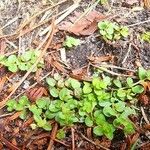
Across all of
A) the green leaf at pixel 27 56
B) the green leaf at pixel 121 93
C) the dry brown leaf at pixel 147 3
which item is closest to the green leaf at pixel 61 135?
the green leaf at pixel 121 93

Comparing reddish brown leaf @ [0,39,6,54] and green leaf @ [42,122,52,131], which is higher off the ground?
reddish brown leaf @ [0,39,6,54]

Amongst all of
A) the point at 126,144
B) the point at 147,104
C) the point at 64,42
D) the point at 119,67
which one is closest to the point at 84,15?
the point at 64,42

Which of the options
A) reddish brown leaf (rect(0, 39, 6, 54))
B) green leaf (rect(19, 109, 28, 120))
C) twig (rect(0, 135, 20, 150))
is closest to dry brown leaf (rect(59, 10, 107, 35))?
reddish brown leaf (rect(0, 39, 6, 54))

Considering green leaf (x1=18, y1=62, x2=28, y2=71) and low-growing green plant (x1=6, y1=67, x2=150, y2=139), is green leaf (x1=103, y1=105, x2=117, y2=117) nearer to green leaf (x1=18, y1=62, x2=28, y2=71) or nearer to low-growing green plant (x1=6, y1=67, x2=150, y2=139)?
low-growing green plant (x1=6, y1=67, x2=150, y2=139)

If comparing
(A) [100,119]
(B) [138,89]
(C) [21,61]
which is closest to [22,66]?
(C) [21,61]

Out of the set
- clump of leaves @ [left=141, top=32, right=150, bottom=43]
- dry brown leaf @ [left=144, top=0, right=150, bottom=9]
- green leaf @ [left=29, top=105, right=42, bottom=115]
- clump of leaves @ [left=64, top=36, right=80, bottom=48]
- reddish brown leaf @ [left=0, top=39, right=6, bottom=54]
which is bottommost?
green leaf @ [left=29, top=105, right=42, bottom=115]

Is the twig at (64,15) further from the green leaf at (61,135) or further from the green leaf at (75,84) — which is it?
the green leaf at (61,135)
